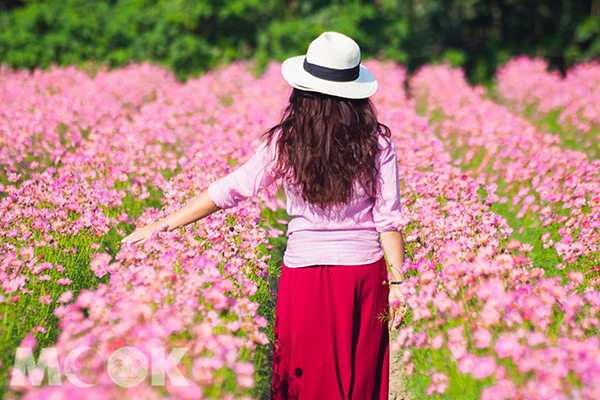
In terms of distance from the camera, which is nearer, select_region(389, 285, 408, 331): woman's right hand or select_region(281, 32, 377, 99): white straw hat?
select_region(281, 32, 377, 99): white straw hat

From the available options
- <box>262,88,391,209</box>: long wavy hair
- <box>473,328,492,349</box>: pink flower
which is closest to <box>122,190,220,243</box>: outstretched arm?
<box>262,88,391,209</box>: long wavy hair

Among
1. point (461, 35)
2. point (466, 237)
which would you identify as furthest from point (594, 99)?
point (461, 35)

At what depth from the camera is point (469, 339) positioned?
221cm

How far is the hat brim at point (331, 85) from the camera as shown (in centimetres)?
223

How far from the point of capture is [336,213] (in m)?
2.31

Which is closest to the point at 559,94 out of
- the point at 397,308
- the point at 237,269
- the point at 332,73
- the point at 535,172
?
the point at 535,172

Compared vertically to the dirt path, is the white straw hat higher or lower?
higher

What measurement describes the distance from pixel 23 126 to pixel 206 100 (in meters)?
2.78

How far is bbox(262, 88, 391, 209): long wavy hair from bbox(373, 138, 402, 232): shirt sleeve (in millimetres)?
35

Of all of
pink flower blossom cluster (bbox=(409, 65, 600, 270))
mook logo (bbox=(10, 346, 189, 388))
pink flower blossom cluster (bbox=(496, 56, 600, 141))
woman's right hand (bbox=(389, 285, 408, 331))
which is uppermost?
pink flower blossom cluster (bbox=(496, 56, 600, 141))

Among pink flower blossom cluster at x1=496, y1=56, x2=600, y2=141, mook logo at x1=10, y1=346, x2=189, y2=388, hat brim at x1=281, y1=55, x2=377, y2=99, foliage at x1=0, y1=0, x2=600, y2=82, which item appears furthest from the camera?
foliage at x1=0, y1=0, x2=600, y2=82

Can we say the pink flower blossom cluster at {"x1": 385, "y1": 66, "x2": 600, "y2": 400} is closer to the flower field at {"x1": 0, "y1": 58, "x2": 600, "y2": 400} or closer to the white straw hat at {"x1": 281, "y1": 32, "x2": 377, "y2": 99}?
the flower field at {"x1": 0, "y1": 58, "x2": 600, "y2": 400}

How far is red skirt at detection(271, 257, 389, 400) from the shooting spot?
234 centimetres

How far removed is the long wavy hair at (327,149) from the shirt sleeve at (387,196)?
3cm
